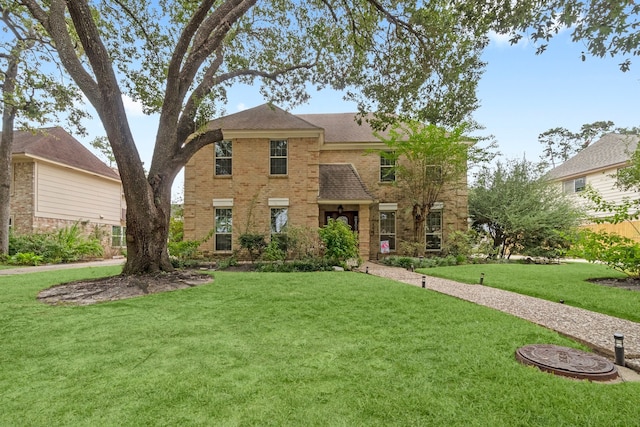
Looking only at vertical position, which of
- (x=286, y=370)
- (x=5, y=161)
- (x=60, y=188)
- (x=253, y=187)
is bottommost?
(x=286, y=370)

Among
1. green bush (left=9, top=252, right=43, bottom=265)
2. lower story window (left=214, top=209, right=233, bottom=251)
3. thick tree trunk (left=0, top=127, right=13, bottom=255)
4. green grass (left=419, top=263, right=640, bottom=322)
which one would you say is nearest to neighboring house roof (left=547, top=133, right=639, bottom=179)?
green grass (left=419, top=263, right=640, bottom=322)

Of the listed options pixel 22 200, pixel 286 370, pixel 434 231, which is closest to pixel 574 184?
pixel 434 231

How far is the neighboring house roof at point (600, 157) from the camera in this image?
2006 centimetres

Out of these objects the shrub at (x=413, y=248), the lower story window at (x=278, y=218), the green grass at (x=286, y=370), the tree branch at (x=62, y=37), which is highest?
the tree branch at (x=62, y=37)

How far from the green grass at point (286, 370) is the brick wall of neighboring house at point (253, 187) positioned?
9.04 metres

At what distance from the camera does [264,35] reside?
11266 mm

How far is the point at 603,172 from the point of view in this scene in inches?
838

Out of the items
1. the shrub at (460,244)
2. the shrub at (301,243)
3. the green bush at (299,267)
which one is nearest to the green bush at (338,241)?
the green bush at (299,267)

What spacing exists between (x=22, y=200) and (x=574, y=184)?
1298 inches

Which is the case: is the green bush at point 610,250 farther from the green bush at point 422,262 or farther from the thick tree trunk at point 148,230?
the thick tree trunk at point 148,230

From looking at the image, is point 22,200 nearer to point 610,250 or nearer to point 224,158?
point 224,158

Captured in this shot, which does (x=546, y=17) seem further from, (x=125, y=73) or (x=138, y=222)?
(x=125, y=73)

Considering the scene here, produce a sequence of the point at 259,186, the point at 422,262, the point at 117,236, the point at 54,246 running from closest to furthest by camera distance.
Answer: the point at 422,262 < the point at 259,186 < the point at 54,246 < the point at 117,236

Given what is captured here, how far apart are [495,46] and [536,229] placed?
37.5 ft
